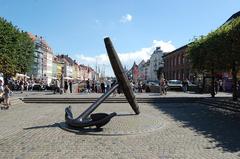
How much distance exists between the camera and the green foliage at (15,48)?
2057 inches

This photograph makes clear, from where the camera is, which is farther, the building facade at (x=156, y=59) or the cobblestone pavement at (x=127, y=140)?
the building facade at (x=156, y=59)

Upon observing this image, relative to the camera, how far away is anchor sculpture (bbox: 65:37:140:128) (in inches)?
539

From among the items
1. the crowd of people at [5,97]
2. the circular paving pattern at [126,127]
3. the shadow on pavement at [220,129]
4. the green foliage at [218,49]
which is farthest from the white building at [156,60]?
the circular paving pattern at [126,127]

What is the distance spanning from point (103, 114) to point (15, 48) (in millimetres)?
45495

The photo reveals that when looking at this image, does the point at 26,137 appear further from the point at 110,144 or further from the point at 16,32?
the point at 16,32

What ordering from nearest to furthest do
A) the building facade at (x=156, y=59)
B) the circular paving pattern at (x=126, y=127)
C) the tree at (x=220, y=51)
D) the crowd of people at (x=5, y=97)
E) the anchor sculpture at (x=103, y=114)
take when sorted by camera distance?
1. the circular paving pattern at (x=126, y=127)
2. the anchor sculpture at (x=103, y=114)
3. the crowd of people at (x=5, y=97)
4. the tree at (x=220, y=51)
5. the building facade at (x=156, y=59)

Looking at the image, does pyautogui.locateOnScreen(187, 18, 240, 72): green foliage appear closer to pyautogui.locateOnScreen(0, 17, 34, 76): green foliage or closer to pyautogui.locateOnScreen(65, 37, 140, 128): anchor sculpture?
pyautogui.locateOnScreen(65, 37, 140, 128): anchor sculpture

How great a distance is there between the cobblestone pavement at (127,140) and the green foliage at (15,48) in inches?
1253

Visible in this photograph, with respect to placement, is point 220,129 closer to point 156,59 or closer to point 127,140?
point 127,140

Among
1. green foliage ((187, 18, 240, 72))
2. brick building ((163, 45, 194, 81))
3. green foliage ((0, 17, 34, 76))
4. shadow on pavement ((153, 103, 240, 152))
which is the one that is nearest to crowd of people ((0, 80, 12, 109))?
shadow on pavement ((153, 103, 240, 152))

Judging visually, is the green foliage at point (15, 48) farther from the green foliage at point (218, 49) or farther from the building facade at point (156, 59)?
the building facade at point (156, 59)

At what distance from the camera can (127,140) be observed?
1213 cm

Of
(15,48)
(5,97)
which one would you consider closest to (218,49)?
(5,97)

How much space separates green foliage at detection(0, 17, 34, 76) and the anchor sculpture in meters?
30.2
